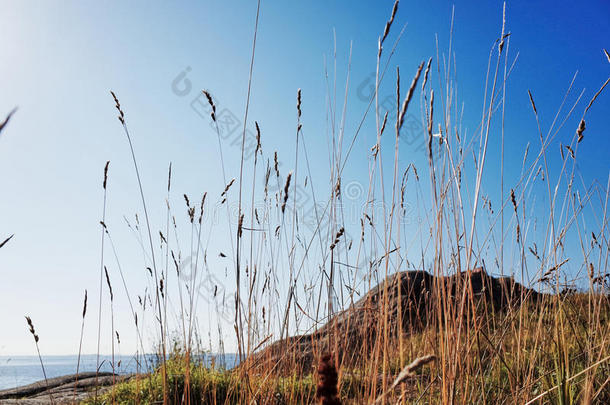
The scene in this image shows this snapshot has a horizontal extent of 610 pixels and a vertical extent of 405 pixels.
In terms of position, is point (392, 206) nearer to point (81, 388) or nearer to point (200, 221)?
point (200, 221)

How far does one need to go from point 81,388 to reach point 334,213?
405 centimetres

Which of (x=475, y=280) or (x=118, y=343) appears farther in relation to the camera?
(x=475, y=280)

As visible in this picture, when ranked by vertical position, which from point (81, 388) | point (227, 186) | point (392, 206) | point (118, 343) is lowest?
point (81, 388)

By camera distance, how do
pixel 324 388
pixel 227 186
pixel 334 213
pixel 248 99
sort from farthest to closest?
pixel 227 186
pixel 334 213
pixel 248 99
pixel 324 388

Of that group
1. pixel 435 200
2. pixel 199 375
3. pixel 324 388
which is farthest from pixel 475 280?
pixel 324 388

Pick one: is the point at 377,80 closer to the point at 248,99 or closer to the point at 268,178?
the point at 248,99

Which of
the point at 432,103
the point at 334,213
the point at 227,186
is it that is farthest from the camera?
the point at 227,186

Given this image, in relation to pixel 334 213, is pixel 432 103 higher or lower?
higher

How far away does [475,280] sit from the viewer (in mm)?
7102

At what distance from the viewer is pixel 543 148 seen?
163 centimetres

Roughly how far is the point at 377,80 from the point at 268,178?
742 millimetres

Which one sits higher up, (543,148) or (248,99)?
(248,99)

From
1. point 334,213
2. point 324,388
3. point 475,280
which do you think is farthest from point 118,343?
point 475,280

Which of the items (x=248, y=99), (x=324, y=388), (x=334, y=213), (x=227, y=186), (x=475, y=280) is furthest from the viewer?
(x=475, y=280)
